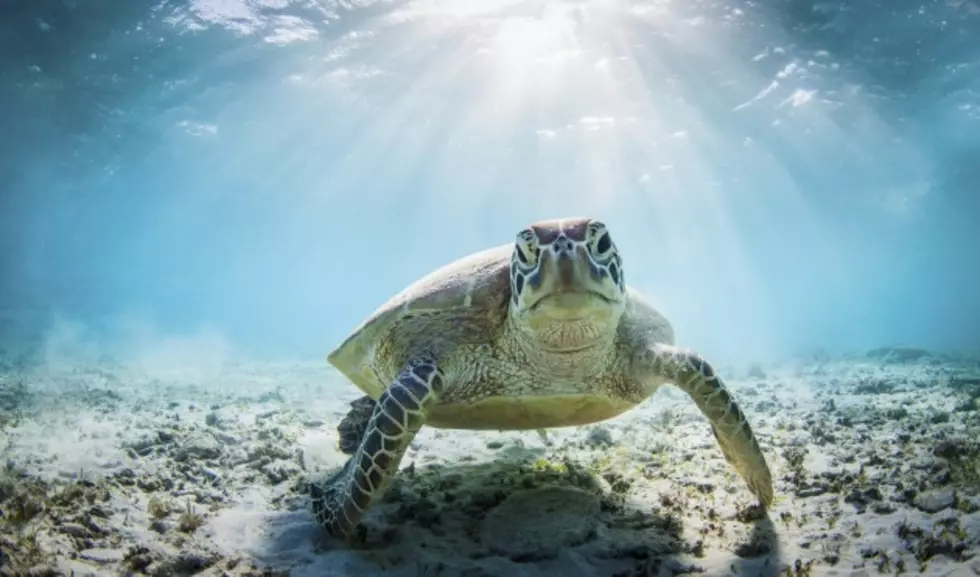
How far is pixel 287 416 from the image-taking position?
7422 millimetres

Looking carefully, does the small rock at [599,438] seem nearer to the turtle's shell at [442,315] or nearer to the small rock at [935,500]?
the turtle's shell at [442,315]

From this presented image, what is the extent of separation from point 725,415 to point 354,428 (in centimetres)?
316

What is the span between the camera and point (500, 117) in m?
28.4

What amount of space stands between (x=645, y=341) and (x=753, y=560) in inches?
59.8

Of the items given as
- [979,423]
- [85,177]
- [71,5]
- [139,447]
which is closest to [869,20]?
[979,423]

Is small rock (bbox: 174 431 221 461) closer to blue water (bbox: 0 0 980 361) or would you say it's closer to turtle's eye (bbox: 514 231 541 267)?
turtle's eye (bbox: 514 231 541 267)

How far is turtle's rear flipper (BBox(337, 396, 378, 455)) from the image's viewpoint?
5180 millimetres

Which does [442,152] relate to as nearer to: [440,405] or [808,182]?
[808,182]

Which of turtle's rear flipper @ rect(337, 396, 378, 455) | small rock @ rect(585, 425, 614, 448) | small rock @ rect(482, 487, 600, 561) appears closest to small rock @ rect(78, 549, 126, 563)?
small rock @ rect(482, 487, 600, 561)

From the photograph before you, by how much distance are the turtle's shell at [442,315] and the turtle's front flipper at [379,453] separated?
0.47m

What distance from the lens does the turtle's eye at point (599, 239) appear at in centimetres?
327

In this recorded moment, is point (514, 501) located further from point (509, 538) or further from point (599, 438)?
point (599, 438)

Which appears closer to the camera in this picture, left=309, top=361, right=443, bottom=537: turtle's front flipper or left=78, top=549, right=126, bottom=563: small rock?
left=78, top=549, right=126, bottom=563: small rock

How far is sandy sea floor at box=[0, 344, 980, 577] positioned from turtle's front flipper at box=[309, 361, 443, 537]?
167 millimetres
